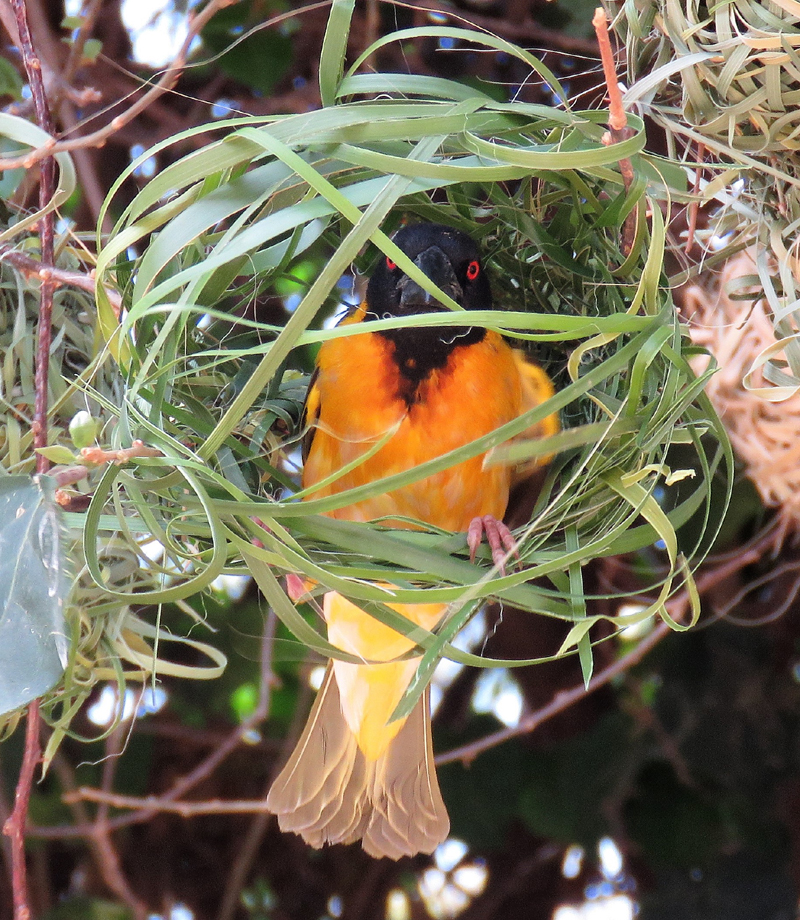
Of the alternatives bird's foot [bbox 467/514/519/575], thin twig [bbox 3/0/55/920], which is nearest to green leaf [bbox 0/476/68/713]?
thin twig [bbox 3/0/55/920]

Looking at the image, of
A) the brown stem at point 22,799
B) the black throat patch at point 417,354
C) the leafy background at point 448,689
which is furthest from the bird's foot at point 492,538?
the brown stem at point 22,799

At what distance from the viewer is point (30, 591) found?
0.78 meters

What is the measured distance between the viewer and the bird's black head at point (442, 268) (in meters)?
1.03

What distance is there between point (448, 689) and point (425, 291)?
41.4 inches

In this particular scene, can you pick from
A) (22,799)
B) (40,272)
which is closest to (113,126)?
(40,272)

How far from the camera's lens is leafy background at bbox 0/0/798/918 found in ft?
3.33

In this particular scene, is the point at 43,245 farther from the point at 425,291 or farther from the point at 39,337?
the point at 425,291

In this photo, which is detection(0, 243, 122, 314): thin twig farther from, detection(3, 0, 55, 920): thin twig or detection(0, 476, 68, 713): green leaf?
detection(0, 476, 68, 713): green leaf

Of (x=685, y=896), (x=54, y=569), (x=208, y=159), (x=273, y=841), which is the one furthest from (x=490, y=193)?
(x=273, y=841)

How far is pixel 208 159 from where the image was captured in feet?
2.37

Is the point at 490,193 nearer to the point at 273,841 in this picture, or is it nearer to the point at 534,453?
the point at 534,453

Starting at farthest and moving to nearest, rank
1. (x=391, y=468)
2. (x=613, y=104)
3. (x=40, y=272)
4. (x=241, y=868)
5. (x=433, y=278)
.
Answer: (x=241, y=868), (x=391, y=468), (x=433, y=278), (x=40, y=272), (x=613, y=104)

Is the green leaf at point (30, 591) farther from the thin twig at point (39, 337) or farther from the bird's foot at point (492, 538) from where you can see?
the bird's foot at point (492, 538)

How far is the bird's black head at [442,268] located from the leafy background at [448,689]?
0.03 meters
